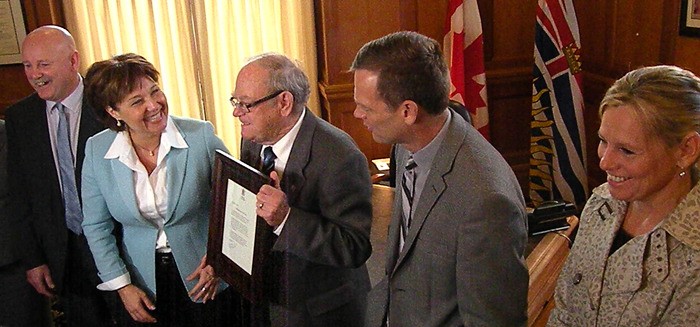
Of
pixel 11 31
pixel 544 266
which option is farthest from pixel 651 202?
pixel 11 31

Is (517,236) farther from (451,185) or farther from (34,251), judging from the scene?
(34,251)

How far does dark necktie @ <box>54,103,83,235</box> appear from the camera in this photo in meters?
2.21

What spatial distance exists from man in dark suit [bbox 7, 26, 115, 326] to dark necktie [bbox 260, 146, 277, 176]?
76 cm

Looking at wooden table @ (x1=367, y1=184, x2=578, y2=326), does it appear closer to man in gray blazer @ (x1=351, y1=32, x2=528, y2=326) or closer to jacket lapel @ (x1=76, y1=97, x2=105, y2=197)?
man in gray blazer @ (x1=351, y1=32, x2=528, y2=326)

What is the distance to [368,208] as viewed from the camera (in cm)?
166

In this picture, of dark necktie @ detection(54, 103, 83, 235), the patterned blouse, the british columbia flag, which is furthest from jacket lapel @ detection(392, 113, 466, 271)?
the british columbia flag

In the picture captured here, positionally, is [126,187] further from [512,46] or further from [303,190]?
[512,46]

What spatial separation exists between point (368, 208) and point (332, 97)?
245 cm

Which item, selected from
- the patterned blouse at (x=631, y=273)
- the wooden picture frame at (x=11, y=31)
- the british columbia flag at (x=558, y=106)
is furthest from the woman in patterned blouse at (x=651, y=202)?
the wooden picture frame at (x=11, y=31)

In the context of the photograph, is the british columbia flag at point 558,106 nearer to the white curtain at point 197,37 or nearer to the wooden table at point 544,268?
the white curtain at point 197,37

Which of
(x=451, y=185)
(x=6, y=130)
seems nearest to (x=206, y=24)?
(x=6, y=130)

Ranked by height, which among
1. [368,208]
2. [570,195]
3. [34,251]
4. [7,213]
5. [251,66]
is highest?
[251,66]

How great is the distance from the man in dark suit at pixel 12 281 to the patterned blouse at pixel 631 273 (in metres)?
1.94

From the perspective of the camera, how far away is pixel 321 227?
1571 millimetres
